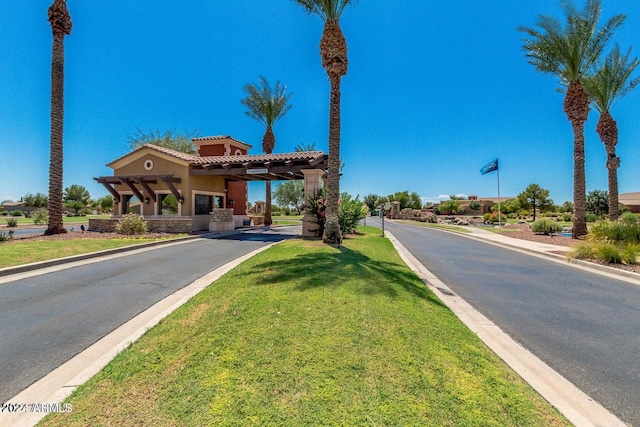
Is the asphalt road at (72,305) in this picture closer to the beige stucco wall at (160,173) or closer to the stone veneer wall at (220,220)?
the stone veneer wall at (220,220)

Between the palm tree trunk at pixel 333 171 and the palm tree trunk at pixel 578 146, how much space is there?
14455 millimetres

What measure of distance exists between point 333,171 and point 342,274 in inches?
242

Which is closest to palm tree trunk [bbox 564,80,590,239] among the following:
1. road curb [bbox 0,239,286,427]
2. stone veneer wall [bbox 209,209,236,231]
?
road curb [bbox 0,239,286,427]

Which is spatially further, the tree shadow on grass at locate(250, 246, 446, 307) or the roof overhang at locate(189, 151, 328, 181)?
the roof overhang at locate(189, 151, 328, 181)

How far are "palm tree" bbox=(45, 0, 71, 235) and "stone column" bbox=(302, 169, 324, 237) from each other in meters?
12.3

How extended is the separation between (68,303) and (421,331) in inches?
252

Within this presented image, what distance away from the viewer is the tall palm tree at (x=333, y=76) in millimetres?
11766

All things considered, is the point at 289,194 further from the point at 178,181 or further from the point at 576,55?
the point at 576,55

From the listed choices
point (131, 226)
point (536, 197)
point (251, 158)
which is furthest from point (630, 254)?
point (536, 197)

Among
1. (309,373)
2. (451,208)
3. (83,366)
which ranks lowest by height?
(83,366)

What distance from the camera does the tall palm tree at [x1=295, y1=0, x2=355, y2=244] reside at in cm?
1177

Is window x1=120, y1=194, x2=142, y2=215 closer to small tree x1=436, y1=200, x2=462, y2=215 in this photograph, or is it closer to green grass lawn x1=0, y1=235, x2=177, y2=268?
green grass lawn x1=0, y1=235, x2=177, y2=268

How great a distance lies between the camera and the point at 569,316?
214 inches

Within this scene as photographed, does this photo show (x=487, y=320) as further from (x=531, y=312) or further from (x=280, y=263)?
(x=280, y=263)
